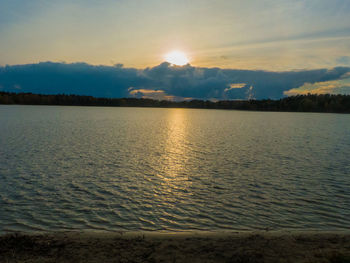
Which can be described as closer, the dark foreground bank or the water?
the dark foreground bank

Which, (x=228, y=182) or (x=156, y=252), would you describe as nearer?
(x=156, y=252)

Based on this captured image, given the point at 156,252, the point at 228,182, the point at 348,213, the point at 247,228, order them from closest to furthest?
the point at 156,252 < the point at 247,228 < the point at 348,213 < the point at 228,182

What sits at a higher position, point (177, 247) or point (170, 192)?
point (177, 247)

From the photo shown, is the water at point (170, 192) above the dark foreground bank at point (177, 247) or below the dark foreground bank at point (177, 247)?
below

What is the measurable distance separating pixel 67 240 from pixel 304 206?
12.4 m

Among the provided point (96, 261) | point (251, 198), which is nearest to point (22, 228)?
point (96, 261)

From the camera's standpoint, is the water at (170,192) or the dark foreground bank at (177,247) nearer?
the dark foreground bank at (177,247)

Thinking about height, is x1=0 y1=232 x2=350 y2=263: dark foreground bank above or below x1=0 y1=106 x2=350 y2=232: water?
above

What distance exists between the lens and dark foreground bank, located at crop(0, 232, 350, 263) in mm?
8773

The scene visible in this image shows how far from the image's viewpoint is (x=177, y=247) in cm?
966

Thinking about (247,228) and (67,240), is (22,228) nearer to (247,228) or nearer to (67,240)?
(67,240)

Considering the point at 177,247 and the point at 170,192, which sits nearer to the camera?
the point at 177,247

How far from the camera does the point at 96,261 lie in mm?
8578

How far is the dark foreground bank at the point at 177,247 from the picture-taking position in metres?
8.77
